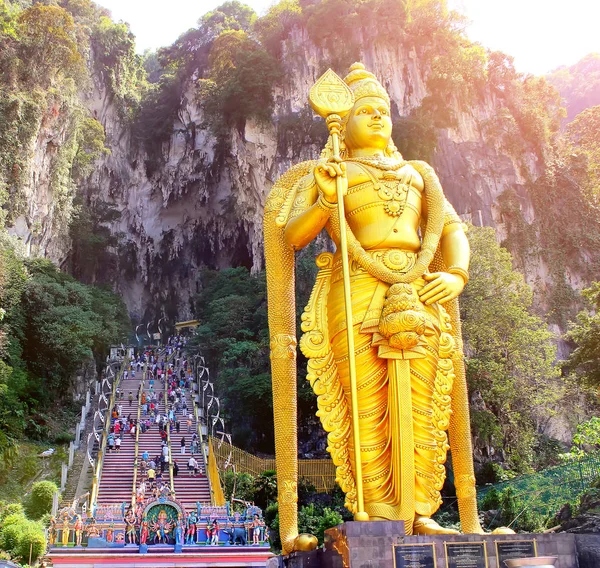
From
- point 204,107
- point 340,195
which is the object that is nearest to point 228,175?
point 204,107

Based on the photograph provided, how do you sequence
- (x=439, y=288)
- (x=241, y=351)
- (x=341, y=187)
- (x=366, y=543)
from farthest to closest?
(x=241, y=351), (x=439, y=288), (x=341, y=187), (x=366, y=543)

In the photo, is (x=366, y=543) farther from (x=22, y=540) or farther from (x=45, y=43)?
(x=45, y=43)

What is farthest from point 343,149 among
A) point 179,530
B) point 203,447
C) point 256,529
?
point 203,447

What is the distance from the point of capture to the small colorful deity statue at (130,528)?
9.54m

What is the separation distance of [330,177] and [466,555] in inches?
111

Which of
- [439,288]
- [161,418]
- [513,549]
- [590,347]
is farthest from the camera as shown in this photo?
[161,418]

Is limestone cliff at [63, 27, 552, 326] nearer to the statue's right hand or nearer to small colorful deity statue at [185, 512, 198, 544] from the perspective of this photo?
small colorful deity statue at [185, 512, 198, 544]

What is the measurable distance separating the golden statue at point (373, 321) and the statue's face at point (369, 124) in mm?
10

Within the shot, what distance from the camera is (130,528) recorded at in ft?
31.4

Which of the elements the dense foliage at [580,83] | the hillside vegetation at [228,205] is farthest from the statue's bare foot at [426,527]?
the dense foliage at [580,83]

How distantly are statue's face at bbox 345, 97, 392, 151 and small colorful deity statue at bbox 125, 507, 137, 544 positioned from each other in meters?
6.13

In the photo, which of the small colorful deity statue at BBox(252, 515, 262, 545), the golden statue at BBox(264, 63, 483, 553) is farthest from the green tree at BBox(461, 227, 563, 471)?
the golden statue at BBox(264, 63, 483, 553)

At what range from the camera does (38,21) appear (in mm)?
21062

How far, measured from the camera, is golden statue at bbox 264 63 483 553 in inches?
210
